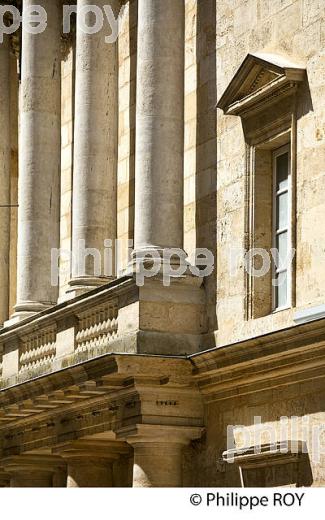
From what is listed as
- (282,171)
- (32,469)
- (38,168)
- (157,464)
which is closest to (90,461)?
(32,469)

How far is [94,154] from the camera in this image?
106 ft

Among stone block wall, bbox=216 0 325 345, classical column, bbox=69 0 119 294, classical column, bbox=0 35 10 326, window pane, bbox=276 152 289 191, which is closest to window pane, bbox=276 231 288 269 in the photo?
stone block wall, bbox=216 0 325 345

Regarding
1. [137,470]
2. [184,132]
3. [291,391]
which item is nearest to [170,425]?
[137,470]

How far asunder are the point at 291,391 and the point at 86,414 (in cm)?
544

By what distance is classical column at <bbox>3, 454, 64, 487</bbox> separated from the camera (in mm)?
34062

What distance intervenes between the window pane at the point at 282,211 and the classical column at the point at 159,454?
344cm

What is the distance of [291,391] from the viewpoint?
26609 millimetres

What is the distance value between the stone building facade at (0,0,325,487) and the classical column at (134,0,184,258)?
→ 27mm

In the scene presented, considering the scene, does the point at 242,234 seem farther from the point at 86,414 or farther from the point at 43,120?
the point at 43,120

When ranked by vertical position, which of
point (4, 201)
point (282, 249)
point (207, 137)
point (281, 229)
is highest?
point (4, 201)

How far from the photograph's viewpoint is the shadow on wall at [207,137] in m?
29.5

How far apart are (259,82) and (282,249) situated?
2.47 meters

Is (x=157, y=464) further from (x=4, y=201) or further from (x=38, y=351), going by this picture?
(x=4, y=201)

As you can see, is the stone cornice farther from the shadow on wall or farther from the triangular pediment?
the triangular pediment
